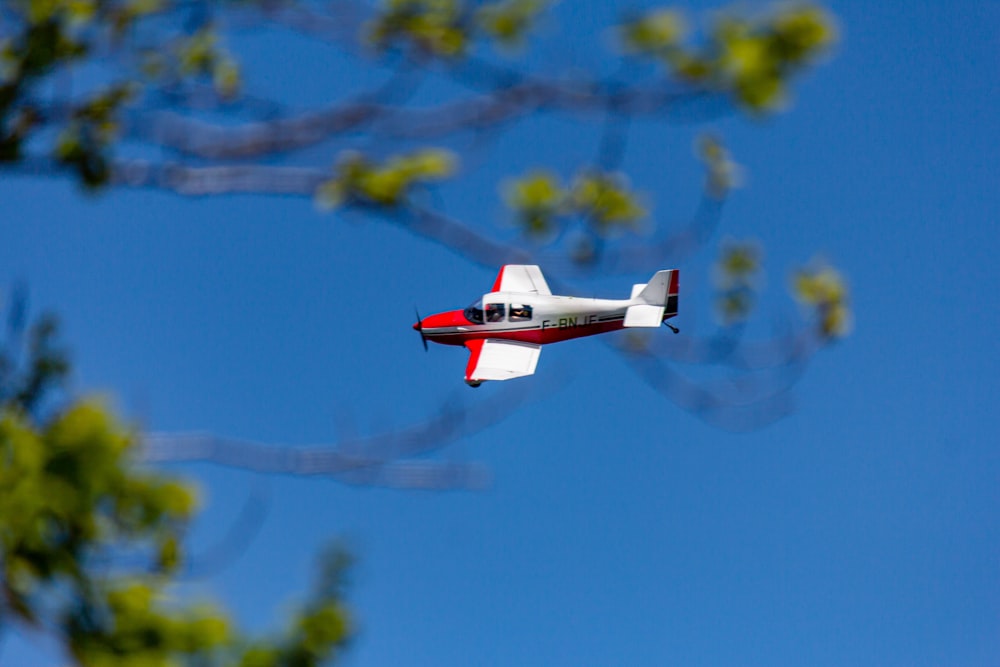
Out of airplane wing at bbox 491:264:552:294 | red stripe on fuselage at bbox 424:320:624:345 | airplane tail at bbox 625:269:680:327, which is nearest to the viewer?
airplane tail at bbox 625:269:680:327

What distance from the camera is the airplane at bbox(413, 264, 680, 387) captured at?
953 inches

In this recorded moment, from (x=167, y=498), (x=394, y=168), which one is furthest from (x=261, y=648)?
(x=394, y=168)

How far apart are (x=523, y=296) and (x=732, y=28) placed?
18342 millimetres

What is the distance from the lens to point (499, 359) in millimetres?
24219

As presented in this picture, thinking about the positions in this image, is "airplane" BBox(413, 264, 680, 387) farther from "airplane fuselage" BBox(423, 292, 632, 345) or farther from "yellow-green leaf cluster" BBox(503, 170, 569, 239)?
"yellow-green leaf cluster" BBox(503, 170, 569, 239)

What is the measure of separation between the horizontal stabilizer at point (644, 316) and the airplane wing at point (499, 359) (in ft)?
8.85

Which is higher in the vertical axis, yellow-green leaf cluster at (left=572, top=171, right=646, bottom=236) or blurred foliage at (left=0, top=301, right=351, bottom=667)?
yellow-green leaf cluster at (left=572, top=171, right=646, bottom=236)

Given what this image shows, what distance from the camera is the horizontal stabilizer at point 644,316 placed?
77.0 ft

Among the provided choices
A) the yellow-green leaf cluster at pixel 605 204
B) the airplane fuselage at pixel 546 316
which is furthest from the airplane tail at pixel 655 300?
the yellow-green leaf cluster at pixel 605 204

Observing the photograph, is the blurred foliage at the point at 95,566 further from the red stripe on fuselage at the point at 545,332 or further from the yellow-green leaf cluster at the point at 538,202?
the red stripe on fuselage at the point at 545,332

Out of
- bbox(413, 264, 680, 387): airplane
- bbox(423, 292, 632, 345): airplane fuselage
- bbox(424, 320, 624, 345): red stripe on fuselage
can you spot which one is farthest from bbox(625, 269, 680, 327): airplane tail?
bbox(424, 320, 624, 345): red stripe on fuselage

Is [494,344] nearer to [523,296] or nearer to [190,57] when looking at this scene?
[523,296]

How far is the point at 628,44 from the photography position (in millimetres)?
7398

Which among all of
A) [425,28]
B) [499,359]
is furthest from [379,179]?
[499,359]
